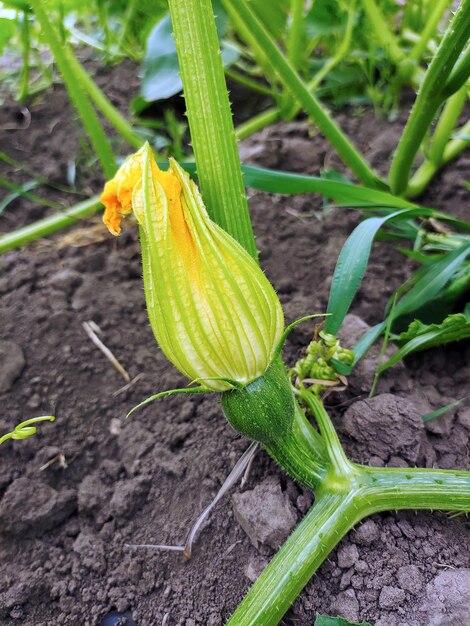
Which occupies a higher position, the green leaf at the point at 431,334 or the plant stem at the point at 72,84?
the plant stem at the point at 72,84

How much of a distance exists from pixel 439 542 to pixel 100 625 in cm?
59

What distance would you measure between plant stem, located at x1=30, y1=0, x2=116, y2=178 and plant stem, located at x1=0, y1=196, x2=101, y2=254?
4.8 inches

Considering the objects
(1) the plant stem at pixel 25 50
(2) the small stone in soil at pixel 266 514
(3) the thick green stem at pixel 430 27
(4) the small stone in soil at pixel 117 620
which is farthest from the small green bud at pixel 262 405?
(3) the thick green stem at pixel 430 27

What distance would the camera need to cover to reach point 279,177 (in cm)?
118

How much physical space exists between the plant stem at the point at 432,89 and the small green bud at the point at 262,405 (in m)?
0.70

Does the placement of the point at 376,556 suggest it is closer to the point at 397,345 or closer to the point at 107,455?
the point at 397,345

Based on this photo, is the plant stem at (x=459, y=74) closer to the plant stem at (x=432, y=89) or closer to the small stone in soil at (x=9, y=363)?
the plant stem at (x=432, y=89)

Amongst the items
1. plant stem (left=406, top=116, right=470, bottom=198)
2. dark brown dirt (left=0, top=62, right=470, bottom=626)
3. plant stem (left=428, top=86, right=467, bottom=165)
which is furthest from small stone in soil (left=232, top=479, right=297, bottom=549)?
plant stem (left=428, top=86, right=467, bottom=165)

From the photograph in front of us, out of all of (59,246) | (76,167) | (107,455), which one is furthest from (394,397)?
(76,167)

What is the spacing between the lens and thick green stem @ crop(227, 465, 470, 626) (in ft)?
2.90

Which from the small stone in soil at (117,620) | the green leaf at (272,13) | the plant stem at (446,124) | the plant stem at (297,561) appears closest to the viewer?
the plant stem at (297,561)

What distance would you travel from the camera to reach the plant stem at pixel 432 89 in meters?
1.11

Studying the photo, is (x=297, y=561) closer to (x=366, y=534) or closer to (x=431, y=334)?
(x=366, y=534)

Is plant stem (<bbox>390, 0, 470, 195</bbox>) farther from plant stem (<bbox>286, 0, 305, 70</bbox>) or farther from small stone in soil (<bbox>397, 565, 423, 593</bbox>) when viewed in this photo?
small stone in soil (<bbox>397, 565, 423, 593</bbox>)
